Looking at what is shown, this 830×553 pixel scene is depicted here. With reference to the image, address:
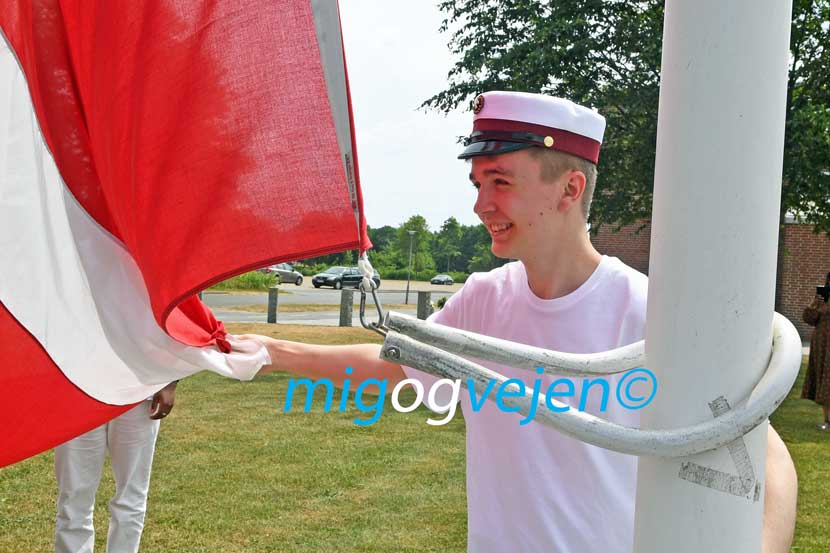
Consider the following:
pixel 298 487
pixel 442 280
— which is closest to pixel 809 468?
pixel 298 487

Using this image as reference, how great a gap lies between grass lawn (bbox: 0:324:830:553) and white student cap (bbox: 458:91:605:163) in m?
4.24

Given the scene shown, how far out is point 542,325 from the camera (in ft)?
6.14

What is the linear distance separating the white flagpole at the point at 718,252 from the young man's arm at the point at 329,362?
818 mm

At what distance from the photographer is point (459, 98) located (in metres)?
15.5

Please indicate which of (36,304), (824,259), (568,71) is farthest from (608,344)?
(824,259)

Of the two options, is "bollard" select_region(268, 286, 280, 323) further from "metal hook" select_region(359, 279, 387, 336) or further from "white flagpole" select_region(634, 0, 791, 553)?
"white flagpole" select_region(634, 0, 791, 553)

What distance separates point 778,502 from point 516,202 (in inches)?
30.4

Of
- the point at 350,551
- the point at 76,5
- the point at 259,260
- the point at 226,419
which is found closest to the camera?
the point at 259,260

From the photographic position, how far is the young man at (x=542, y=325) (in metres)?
Answer: 1.73

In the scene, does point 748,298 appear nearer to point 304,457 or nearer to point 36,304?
point 36,304

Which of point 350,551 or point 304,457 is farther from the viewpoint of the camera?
point 304,457

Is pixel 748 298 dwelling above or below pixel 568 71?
below

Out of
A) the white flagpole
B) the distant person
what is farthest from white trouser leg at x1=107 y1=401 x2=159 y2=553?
the distant person

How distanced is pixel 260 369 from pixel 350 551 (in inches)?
163
